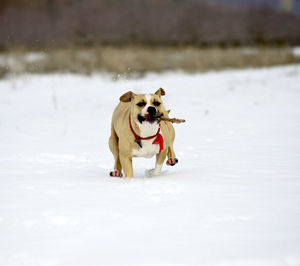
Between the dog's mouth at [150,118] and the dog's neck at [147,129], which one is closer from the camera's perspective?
the dog's mouth at [150,118]

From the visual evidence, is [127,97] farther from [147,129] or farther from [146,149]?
[146,149]

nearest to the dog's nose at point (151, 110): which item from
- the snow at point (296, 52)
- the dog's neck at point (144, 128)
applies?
the dog's neck at point (144, 128)

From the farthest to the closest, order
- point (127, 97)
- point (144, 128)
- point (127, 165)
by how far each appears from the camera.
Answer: point (127, 97) < point (127, 165) < point (144, 128)

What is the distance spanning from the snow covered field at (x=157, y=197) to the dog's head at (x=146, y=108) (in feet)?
1.85

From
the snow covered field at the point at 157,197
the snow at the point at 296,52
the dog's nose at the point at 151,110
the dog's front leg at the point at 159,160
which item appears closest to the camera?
the snow covered field at the point at 157,197

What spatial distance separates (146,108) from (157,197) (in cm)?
87

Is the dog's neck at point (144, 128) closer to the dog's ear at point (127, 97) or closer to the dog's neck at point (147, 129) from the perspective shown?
the dog's neck at point (147, 129)

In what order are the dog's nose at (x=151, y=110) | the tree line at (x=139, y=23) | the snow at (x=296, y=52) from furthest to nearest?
the tree line at (x=139, y=23)
the snow at (x=296, y=52)
the dog's nose at (x=151, y=110)

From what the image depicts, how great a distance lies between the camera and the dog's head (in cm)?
361

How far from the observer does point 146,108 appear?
11.9 ft

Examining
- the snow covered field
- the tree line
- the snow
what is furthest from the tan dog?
the snow

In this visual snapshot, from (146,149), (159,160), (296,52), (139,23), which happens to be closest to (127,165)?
(146,149)

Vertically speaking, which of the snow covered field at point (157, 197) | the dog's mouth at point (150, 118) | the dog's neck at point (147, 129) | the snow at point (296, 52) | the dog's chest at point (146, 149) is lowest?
the snow covered field at point (157, 197)

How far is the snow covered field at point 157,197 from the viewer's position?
89.0 inches
